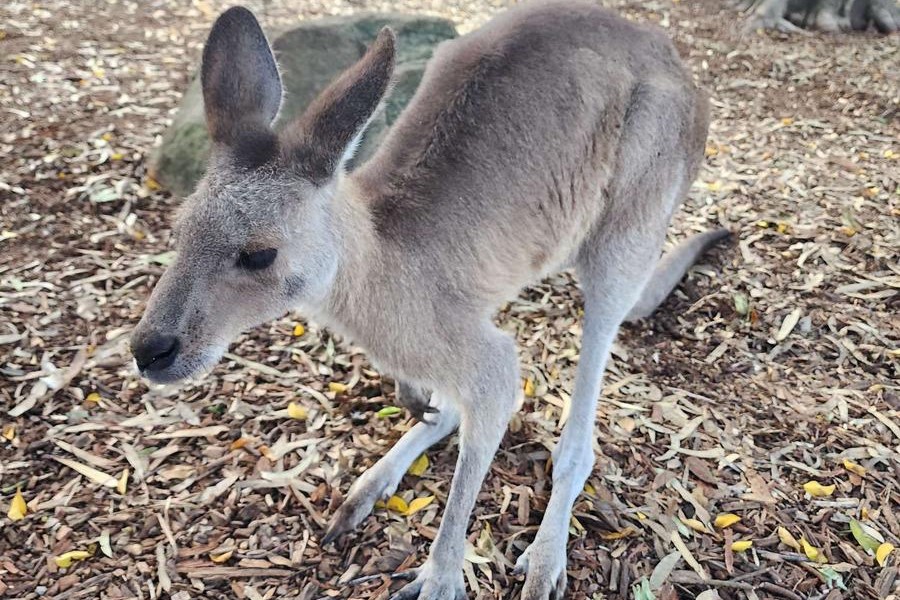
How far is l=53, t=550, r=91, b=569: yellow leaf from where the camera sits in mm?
2451

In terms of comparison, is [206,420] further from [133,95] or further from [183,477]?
[133,95]

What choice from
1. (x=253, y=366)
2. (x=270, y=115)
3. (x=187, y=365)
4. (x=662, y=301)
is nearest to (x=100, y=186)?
(x=253, y=366)

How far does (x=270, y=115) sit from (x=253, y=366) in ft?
4.63

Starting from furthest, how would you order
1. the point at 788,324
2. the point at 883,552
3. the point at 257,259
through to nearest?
the point at 788,324 → the point at 883,552 → the point at 257,259

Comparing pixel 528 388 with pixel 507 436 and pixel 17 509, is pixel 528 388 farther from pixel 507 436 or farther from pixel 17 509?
pixel 17 509

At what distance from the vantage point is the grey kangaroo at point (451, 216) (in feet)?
6.36

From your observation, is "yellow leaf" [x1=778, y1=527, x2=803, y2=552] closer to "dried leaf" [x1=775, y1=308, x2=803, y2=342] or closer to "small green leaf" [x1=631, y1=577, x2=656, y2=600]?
"small green leaf" [x1=631, y1=577, x2=656, y2=600]

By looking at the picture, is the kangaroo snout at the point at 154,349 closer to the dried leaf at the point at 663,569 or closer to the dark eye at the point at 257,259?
the dark eye at the point at 257,259

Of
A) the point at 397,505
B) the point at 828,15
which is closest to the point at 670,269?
the point at 397,505

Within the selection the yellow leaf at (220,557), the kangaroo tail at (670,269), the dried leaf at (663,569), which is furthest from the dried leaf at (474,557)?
the kangaroo tail at (670,269)

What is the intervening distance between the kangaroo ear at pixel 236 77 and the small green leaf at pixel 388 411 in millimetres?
1353

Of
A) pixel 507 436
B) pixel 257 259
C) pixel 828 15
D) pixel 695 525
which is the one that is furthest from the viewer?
pixel 828 15

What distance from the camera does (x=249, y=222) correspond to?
1.92 metres

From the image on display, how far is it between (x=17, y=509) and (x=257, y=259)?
1.44 m
